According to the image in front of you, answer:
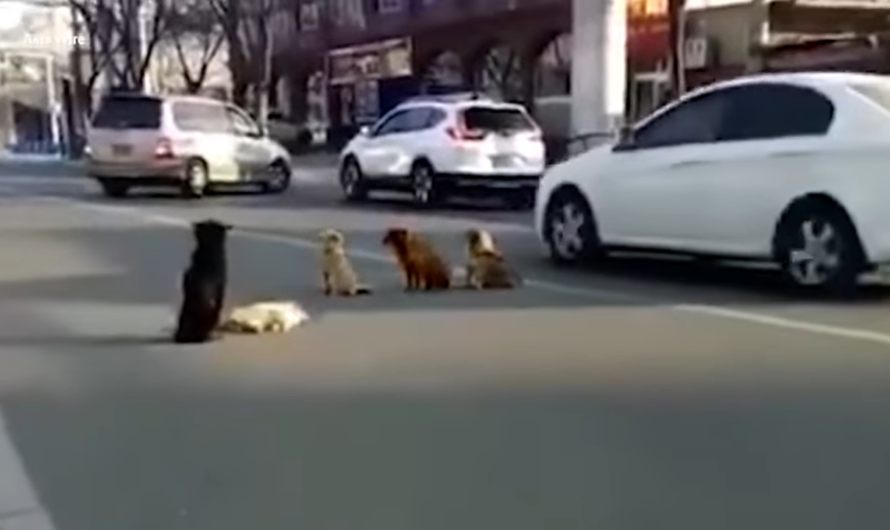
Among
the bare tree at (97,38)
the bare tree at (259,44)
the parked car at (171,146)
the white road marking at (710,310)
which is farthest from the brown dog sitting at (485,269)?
the bare tree at (97,38)

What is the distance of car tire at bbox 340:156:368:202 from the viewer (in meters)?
24.2

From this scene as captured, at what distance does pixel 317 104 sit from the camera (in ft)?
192

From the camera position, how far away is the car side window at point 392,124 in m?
23.4

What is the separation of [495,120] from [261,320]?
1317cm

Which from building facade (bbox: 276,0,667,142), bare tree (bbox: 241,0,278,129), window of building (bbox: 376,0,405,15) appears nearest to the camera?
building facade (bbox: 276,0,667,142)

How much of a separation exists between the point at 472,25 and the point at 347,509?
1487 inches

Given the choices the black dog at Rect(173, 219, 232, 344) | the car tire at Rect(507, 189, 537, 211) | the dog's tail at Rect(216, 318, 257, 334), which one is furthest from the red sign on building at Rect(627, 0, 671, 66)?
the black dog at Rect(173, 219, 232, 344)

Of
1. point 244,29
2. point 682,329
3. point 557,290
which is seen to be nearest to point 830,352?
point 682,329

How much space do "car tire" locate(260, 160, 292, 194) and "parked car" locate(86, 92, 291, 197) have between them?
17 centimetres

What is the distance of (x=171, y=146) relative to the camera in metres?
25.1

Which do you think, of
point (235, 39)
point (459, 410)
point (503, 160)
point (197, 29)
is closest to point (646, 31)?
point (235, 39)

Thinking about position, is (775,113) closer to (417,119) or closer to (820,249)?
(820,249)

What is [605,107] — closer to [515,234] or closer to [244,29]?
[515,234]

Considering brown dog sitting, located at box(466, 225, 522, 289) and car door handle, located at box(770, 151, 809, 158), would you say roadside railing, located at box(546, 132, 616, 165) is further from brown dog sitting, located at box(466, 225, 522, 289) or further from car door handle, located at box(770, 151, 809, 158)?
car door handle, located at box(770, 151, 809, 158)
